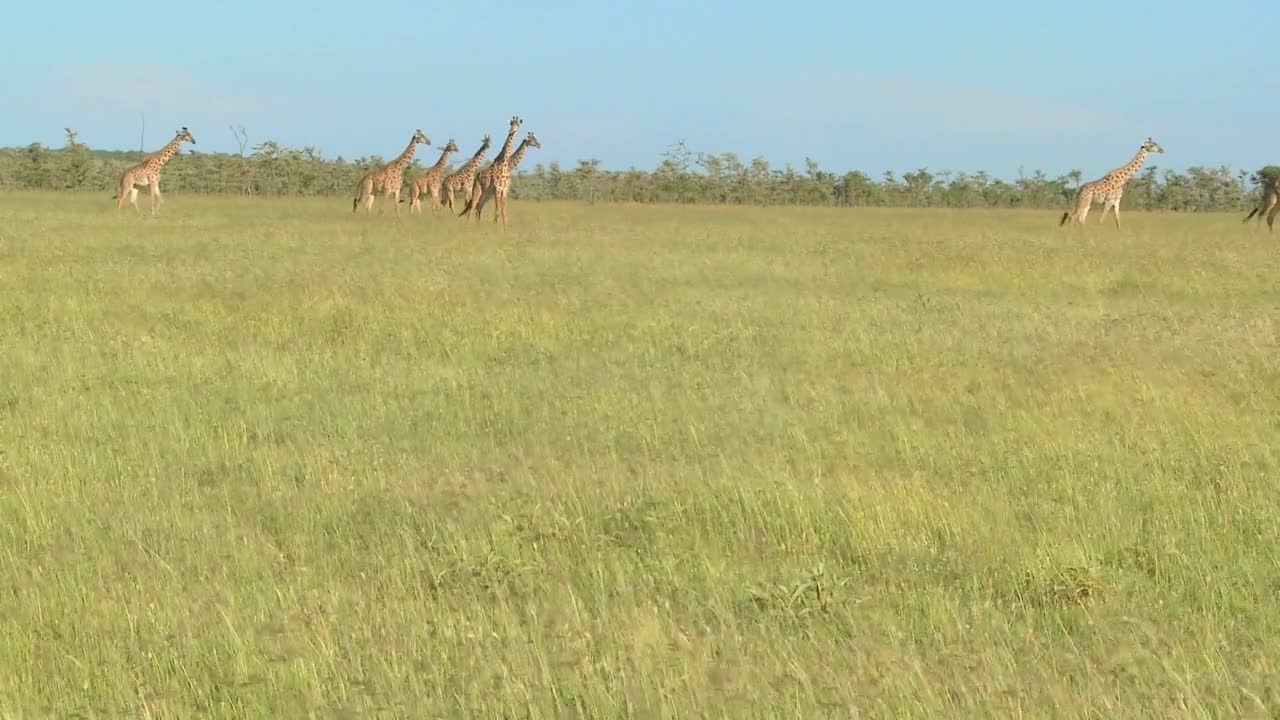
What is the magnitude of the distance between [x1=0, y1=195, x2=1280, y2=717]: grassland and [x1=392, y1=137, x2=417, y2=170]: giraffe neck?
57.9 ft

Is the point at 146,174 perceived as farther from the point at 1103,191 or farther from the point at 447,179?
the point at 1103,191

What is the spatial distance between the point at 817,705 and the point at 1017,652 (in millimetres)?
843

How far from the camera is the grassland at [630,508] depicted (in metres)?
3.80

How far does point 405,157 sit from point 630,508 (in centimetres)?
2680

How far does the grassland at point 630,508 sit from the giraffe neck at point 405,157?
1766 cm

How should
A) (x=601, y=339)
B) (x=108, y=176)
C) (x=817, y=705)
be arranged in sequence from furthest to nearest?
(x=108, y=176) < (x=601, y=339) < (x=817, y=705)

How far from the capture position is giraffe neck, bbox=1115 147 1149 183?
29.8m

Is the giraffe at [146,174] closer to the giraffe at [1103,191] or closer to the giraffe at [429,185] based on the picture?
the giraffe at [429,185]

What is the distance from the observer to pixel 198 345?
10.6 meters

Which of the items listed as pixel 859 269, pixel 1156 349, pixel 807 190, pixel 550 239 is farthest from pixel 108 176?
pixel 1156 349

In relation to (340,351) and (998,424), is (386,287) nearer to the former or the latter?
(340,351)

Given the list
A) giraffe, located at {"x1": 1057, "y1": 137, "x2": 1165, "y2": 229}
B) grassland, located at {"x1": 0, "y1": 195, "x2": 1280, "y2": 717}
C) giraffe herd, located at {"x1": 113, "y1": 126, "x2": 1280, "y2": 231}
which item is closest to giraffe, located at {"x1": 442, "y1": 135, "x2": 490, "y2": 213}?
giraffe herd, located at {"x1": 113, "y1": 126, "x2": 1280, "y2": 231}

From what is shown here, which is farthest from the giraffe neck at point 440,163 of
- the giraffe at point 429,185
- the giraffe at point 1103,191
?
the giraffe at point 1103,191

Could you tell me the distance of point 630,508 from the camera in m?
5.70
